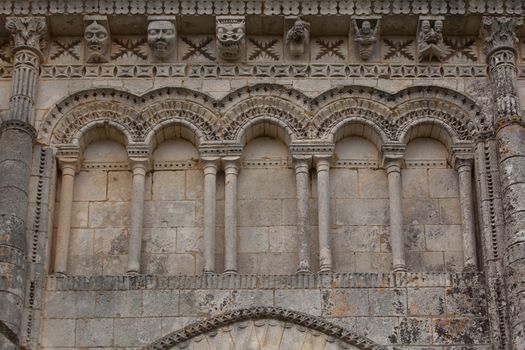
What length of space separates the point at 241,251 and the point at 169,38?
255 cm

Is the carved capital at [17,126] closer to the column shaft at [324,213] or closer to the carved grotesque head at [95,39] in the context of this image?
the carved grotesque head at [95,39]

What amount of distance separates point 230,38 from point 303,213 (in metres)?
2.16

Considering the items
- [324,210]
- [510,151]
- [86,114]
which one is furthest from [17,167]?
[510,151]

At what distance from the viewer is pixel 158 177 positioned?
1263 centimetres

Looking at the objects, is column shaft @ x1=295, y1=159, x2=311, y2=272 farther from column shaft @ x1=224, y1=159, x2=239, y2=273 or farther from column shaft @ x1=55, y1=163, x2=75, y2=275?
column shaft @ x1=55, y1=163, x2=75, y2=275

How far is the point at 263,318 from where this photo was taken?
11492 millimetres

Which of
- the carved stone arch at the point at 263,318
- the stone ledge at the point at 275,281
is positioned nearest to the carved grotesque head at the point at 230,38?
the stone ledge at the point at 275,281

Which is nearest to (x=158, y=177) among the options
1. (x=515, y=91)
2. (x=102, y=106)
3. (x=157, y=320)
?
(x=102, y=106)

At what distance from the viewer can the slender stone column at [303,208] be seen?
39.0 feet

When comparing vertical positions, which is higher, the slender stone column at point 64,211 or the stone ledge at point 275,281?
the slender stone column at point 64,211

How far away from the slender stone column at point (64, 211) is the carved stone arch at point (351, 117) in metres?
2.65

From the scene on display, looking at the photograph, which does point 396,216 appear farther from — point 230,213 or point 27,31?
point 27,31

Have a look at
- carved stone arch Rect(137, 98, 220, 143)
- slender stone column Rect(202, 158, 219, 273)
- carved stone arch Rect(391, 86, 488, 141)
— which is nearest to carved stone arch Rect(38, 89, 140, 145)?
carved stone arch Rect(137, 98, 220, 143)

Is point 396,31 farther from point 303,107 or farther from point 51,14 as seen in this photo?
point 51,14
